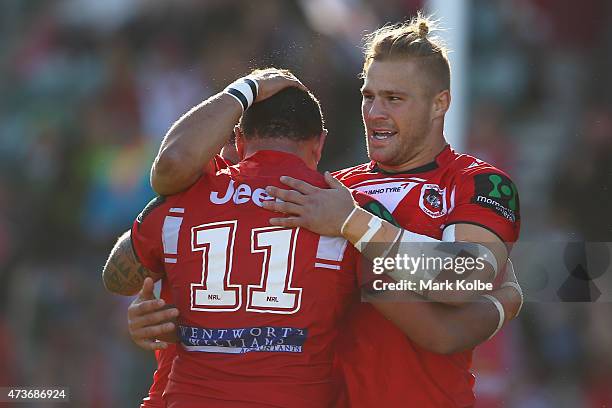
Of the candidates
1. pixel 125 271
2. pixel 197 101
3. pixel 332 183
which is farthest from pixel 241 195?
pixel 197 101

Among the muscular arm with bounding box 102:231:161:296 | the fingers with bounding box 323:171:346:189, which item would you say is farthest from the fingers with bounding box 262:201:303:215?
the muscular arm with bounding box 102:231:161:296

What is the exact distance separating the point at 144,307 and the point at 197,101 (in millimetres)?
5026

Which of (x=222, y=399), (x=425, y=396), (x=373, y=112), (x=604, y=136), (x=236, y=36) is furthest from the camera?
(x=236, y=36)

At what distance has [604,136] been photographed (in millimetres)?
8117

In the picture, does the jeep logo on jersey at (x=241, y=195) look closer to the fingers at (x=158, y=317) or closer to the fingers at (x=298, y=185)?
the fingers at (x=298, y=185)

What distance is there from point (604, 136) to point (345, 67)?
1.98 m

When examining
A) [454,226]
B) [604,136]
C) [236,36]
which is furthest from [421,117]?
[236,36]

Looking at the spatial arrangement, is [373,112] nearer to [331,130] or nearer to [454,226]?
[454,226]

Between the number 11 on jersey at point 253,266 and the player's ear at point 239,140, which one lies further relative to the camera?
the player's ear at point 239,140

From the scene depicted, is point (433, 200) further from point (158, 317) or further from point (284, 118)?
point (158, 317)

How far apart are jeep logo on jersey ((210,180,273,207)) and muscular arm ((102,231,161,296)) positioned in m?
0.43

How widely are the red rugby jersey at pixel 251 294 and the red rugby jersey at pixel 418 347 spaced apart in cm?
21

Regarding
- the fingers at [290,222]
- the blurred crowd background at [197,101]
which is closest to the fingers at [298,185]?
the fingers at [290,222]

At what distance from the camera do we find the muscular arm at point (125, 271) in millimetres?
4250
